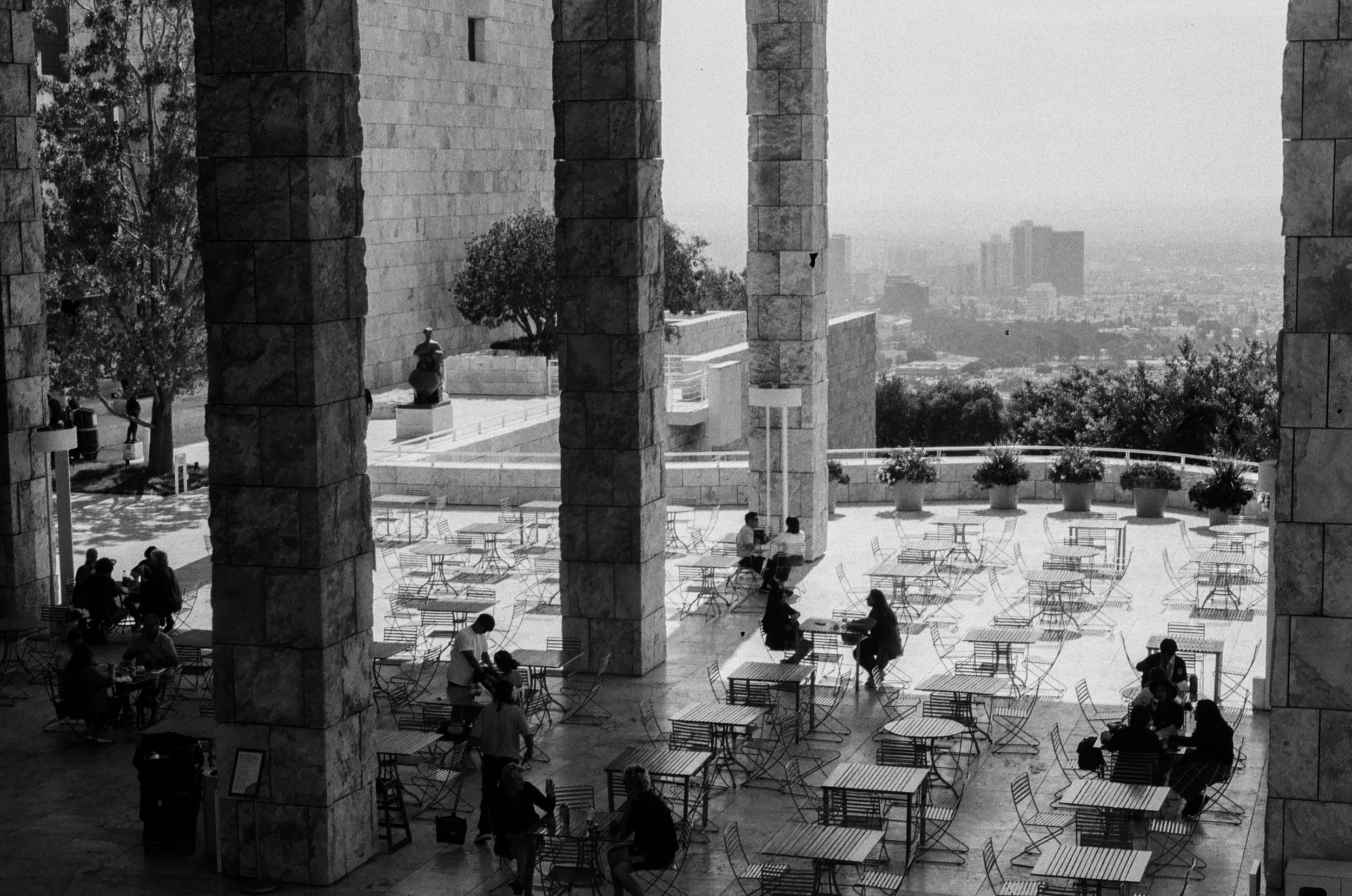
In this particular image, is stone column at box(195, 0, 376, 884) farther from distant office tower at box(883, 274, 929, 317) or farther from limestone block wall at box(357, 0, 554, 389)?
distant office tower at box(883, 274, 929, 317)

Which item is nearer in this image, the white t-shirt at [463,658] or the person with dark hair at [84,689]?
the white t-shirt at [463,658]

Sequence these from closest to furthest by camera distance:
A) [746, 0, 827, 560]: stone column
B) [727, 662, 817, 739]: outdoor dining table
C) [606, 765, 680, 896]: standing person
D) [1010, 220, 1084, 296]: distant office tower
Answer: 1. [606, 765, 680, 896]: standing person
2. [727, 662, 817, 739]: outdoor dining table
3. [746, 0, 827, 560]: stone column
4. [1010, 220, 1084, 296]: distant office tower

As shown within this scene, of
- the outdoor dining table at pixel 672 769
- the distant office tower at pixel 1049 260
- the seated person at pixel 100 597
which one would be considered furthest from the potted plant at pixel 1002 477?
the distant office tower at pixel 1049 260

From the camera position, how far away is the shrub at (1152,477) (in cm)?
2575

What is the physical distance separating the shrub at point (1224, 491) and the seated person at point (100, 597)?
14.8 metres

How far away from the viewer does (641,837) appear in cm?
1125

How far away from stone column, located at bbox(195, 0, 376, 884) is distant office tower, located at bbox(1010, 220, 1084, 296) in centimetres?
17105

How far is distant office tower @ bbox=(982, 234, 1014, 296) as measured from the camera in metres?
182

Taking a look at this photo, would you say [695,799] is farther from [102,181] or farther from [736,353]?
[736,353]

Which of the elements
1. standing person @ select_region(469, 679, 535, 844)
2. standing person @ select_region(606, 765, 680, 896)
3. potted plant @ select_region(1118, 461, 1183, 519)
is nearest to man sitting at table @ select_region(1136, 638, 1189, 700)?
standing person @ select_region(606, 765, 680, 896)

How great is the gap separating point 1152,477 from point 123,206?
1705cm

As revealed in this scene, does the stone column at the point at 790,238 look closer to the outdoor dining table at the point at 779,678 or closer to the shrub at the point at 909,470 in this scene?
the shrub at the point at 909,470

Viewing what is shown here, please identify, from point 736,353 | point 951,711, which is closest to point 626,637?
point 951,711

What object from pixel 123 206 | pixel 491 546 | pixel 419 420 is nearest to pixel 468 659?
pixel 491 546
